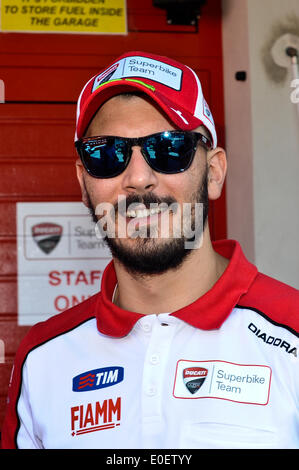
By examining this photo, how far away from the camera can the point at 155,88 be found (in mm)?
1952

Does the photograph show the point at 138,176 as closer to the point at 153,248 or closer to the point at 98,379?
the point at 153,248

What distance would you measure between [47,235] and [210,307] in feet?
6.12

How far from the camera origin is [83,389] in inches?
75.4

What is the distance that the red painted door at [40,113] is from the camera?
3.57 metres

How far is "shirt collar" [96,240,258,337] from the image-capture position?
1.88 metres

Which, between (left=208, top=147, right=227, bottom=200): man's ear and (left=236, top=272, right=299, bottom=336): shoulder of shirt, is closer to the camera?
(left=236, top=272, right=299, bottom=336): shoulder of shirt

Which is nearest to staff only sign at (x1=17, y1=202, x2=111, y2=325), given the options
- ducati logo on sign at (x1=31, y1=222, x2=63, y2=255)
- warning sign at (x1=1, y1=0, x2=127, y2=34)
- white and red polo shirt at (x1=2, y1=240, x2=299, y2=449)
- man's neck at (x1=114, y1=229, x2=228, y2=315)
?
ducati logo on sign at (x1=31, y1=222, x2=63, y2=255)

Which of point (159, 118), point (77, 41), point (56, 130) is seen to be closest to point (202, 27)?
point (77, 41)

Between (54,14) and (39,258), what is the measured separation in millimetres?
1271

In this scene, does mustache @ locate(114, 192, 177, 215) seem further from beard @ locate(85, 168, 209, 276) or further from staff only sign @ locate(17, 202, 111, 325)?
staff only sign @ locate(17, 202, 111, 325)

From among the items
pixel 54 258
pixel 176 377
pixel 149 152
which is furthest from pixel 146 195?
pixel 54 258

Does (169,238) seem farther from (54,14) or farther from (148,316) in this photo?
(54,14)

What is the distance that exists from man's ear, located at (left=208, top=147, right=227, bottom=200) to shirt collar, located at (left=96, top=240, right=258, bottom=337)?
185 mm

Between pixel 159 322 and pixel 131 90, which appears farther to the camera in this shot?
pixel 131 90
